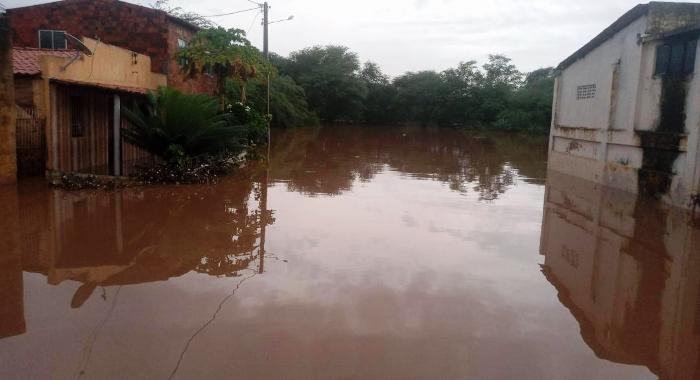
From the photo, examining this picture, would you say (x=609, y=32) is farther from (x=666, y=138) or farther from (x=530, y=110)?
(x=530, y=110)

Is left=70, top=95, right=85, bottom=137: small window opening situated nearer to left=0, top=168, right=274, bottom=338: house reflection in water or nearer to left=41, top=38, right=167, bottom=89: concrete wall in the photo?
left=41, top=38, right=167, bottom=89: concrete wall

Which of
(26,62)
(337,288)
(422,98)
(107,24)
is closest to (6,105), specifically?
(26,62)

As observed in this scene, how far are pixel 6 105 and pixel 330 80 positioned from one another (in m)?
Result: 47.8

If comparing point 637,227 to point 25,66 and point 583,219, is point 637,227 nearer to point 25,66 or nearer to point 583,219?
point 583,219

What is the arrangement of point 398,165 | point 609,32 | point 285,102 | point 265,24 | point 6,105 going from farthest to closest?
1. point 285,102
2. point 265,24
3. point 398,165
4. point 609,32
5. point 6,105

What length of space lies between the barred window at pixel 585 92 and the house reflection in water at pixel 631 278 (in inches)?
219

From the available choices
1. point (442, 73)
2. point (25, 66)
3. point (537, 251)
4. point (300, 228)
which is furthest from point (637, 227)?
point (442, 73)

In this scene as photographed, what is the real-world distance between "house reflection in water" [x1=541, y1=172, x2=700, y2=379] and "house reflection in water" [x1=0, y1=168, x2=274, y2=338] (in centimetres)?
405

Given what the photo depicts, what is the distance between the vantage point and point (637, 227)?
1102cm

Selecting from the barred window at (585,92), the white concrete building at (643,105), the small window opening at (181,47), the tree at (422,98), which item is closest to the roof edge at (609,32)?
the white concrete building at (643,105)

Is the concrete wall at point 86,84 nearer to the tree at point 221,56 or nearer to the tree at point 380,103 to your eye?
the tree at point 221,56

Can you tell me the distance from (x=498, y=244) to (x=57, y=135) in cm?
1051

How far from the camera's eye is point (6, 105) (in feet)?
40.1

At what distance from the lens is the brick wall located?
20.8 metres
